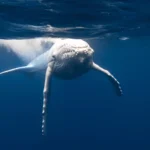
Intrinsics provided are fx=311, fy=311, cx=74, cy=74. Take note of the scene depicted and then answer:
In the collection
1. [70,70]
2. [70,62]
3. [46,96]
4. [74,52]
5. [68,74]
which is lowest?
[46,96]

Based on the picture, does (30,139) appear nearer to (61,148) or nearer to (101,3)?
(61,148)

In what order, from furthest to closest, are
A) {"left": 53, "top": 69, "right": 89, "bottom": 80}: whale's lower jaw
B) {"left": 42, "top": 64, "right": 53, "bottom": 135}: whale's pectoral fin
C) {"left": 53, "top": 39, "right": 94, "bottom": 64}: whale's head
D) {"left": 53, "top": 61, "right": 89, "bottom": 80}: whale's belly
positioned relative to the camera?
{"left": 53, "top": 69, "right": 89, "bottom": 80}: whale's lower jaw, {"left": 53, "top": 61, "right": 89, "bottom": 80}: whale's belly, {"left": 53, "top": 39, "right": 94, "bottom": 64}: whale's head, {"left": 42, "top": 64, "right": 53, "bottom": 135}: whale's pectoral fin

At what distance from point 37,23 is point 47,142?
97.6 feet

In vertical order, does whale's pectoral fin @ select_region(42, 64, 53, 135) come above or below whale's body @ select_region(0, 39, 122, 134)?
below

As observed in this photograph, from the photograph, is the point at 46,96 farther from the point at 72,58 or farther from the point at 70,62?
the point at 72,58

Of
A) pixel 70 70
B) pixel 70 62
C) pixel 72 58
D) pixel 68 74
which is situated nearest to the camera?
pixel 72 58

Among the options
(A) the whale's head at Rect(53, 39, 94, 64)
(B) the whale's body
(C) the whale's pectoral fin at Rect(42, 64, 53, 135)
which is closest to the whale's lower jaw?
(B) the whale's body

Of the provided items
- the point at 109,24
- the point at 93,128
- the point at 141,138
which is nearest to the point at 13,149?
the point at 93,128

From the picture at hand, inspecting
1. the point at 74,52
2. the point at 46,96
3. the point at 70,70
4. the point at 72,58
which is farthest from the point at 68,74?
the point at 46,96

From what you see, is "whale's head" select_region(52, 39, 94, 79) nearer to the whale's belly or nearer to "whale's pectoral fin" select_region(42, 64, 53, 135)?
the whale's belly

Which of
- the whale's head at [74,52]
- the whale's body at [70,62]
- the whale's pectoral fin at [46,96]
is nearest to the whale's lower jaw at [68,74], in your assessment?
the whale's body at [70,62]

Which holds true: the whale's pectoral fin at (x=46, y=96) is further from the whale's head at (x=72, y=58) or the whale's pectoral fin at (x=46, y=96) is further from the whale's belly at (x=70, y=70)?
the whale's head at (x=72, y=58)

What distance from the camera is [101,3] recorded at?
1562 cm

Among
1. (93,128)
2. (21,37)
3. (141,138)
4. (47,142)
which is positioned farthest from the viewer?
(93,128)
